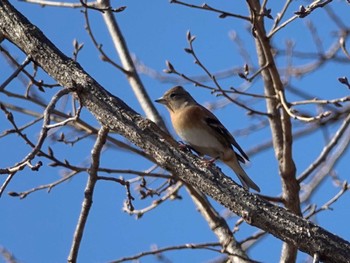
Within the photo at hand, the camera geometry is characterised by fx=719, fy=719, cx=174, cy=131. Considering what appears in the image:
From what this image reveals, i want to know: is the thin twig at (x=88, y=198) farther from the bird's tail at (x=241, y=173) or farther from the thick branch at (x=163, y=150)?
the bird's tail at (x=241, y=173)

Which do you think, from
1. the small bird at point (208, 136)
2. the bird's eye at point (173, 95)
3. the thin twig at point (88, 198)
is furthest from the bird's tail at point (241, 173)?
the thin twig at point (88, 198)

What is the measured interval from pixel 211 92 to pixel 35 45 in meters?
1.44

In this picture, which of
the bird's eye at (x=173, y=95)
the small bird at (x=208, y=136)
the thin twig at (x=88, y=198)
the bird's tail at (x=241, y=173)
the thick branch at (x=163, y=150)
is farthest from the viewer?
the bird's eye at (x=173, y=95)

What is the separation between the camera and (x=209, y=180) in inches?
112

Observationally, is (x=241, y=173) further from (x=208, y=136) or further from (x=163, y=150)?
(x=163, y=150)

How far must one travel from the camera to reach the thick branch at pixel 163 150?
2.72m

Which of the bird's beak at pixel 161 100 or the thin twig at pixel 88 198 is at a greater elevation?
the bird's beak at pixel 161 100

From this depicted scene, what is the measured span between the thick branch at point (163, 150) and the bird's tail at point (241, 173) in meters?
2.32

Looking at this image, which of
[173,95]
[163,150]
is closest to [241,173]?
[173,95]

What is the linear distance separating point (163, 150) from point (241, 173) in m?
2.60

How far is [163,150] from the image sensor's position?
2920 mm

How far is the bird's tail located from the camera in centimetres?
534

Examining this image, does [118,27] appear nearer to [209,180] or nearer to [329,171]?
[329,171]

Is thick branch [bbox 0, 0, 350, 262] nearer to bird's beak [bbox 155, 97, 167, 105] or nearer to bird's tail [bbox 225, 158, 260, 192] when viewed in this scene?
bird's tail [bbox 225, 158, 260, 192]
